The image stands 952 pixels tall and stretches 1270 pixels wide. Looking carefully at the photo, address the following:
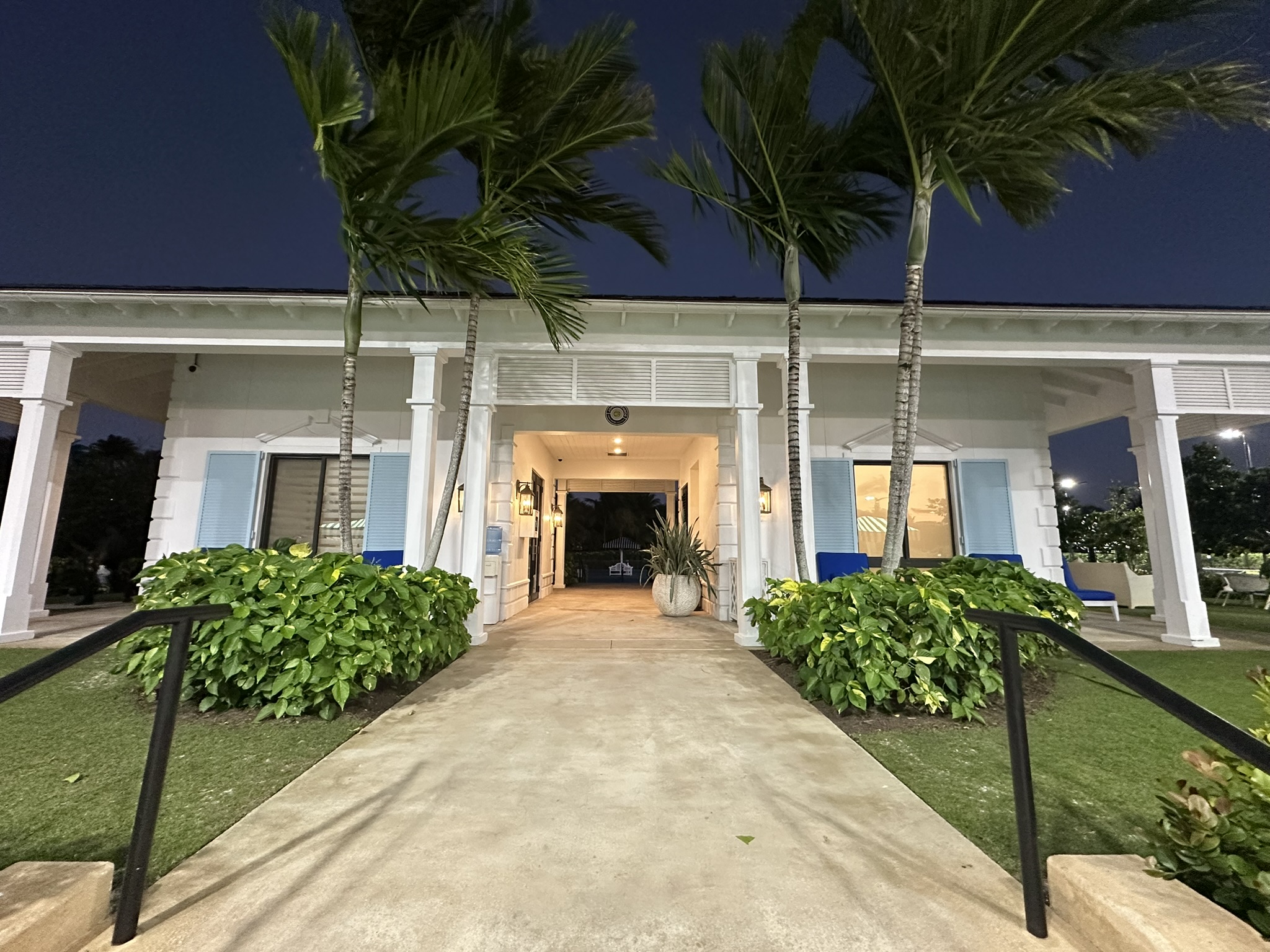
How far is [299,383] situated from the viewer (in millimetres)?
6773

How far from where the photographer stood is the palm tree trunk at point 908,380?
3.75 meters

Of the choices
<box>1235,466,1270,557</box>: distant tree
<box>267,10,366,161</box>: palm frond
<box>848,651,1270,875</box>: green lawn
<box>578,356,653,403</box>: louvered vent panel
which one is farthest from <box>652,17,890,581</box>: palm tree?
<box>1235,466,1270,557</box>: distant tree

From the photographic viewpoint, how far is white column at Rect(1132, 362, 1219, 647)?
5258mm

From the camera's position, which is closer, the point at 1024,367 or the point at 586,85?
the point at 586,85

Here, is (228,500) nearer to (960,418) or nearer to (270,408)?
(270,408)

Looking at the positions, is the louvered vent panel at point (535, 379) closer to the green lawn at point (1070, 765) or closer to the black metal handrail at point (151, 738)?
the green lawn at point (1070, 765)

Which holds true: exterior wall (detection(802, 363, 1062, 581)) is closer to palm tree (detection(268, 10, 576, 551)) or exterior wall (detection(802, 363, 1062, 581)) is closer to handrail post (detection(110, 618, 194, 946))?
palm tree (detection(268, 10, 576, 551))

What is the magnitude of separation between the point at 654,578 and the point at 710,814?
551cm

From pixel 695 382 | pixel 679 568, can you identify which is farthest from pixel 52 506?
pixel 695 382

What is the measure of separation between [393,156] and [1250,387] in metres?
8.36

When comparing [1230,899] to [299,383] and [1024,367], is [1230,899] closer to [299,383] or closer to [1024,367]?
[1024,367]

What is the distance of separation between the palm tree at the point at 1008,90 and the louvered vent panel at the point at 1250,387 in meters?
3.33

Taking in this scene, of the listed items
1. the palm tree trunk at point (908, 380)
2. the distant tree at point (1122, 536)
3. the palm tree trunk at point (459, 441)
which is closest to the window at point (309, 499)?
the palm tree trunk at point (459, 441)

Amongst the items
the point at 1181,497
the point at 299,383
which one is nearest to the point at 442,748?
the point at 299,383
